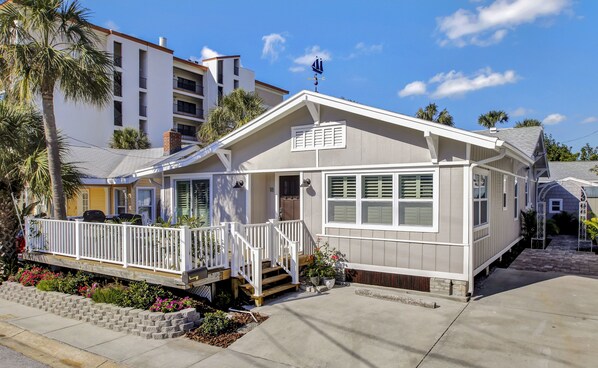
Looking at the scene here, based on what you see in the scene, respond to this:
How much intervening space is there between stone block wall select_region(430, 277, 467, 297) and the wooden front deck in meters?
4.30

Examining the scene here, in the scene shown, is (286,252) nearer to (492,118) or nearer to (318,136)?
(318,136)

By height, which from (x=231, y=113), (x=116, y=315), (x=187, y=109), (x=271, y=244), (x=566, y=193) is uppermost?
(x=187, y=109)

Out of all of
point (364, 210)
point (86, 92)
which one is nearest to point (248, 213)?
point (364, 210)

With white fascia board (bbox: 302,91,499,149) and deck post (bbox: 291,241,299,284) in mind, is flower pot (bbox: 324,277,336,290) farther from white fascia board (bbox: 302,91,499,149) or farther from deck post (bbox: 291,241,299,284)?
white fascia board (bbox: 302,91,499,149)

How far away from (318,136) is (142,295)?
530cm

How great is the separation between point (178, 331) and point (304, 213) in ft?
14.2

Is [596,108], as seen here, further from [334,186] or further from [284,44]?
[334,186]

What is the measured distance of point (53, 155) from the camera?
958 cm

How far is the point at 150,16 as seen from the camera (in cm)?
1441

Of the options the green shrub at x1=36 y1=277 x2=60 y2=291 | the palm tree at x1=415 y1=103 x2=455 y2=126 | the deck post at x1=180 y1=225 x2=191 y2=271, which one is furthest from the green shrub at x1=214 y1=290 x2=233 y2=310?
the palm tree at x1=415 y1=103 x2=455 y2=126

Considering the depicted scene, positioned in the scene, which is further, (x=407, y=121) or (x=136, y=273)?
(x=407, y=121)

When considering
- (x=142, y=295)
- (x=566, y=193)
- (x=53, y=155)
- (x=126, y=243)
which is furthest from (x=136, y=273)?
(x=566, y=193)

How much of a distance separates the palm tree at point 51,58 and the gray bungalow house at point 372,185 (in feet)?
9.37

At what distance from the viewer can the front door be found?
411 inches
